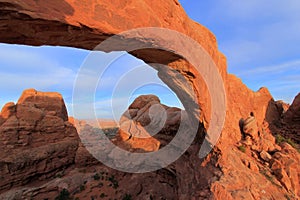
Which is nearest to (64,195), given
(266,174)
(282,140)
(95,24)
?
(266,174)

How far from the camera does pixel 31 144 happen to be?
14781 mm

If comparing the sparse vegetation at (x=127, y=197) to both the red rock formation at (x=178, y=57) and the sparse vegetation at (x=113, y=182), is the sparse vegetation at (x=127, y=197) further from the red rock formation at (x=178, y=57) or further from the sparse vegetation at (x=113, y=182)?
the red rock formation at (x=178, y=57)

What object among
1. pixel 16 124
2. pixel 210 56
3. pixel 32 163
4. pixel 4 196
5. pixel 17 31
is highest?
pixel 210 56

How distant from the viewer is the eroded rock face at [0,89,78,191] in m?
13.3

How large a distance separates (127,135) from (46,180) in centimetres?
780

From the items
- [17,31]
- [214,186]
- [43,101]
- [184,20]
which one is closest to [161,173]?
[214,186]

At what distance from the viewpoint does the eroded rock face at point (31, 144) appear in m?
13.3

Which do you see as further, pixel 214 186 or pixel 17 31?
pixel 214 186

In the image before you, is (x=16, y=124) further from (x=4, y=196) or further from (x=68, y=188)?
(x=68, y=188)

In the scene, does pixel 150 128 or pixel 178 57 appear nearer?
pixel 178 57

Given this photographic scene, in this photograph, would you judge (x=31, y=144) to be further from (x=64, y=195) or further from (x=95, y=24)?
(x=95, y=24)

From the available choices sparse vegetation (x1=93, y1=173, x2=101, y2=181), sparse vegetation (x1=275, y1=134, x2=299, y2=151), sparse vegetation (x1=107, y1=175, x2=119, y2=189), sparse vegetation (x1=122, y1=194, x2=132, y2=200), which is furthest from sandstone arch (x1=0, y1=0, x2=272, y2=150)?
sparse vegetation (x1=93, y1=173, x2=101, y2=181)

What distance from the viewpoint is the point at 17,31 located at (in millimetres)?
3611

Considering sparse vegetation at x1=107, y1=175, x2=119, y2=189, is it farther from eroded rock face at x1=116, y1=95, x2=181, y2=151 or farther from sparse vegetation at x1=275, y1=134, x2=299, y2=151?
sparse vegetation at x1=275, y1=134, x2=299, y2=151
